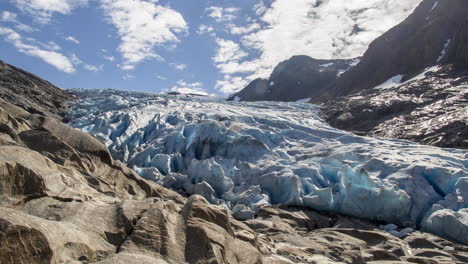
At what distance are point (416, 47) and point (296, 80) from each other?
3657 centimetres

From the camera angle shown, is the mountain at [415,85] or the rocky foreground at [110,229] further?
the mountain at [415,85]

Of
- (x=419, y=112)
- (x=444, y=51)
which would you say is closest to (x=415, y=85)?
(x=419, y=112)

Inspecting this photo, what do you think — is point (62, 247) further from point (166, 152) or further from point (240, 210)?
point (166, 152)

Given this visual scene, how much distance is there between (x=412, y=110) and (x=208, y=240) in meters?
39.9

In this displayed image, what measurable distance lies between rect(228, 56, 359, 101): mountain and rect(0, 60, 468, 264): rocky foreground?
268ft

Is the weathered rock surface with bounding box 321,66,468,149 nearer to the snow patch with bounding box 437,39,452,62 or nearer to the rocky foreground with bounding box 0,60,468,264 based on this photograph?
the snow patch with bounding box 437,39,452,62

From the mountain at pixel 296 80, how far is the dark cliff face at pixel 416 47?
16.4 meters

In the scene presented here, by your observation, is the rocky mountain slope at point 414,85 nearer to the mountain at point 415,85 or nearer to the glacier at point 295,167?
the mountain at point 415,85

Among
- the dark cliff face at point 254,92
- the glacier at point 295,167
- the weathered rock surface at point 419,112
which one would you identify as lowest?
the glacier at point 295,167

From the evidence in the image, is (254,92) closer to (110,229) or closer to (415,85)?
(415,85)

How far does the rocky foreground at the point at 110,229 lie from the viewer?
586 centimetres

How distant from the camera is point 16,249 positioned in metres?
5.27

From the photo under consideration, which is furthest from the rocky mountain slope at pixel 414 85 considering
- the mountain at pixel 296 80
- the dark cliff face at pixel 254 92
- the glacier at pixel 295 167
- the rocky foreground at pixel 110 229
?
the rocky foreground at pixel 110 229

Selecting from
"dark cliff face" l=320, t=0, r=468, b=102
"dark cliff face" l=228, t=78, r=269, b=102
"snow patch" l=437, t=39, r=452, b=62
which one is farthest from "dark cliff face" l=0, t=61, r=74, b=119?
"dark cliff face" l=228, t=78, r=269, b=102
